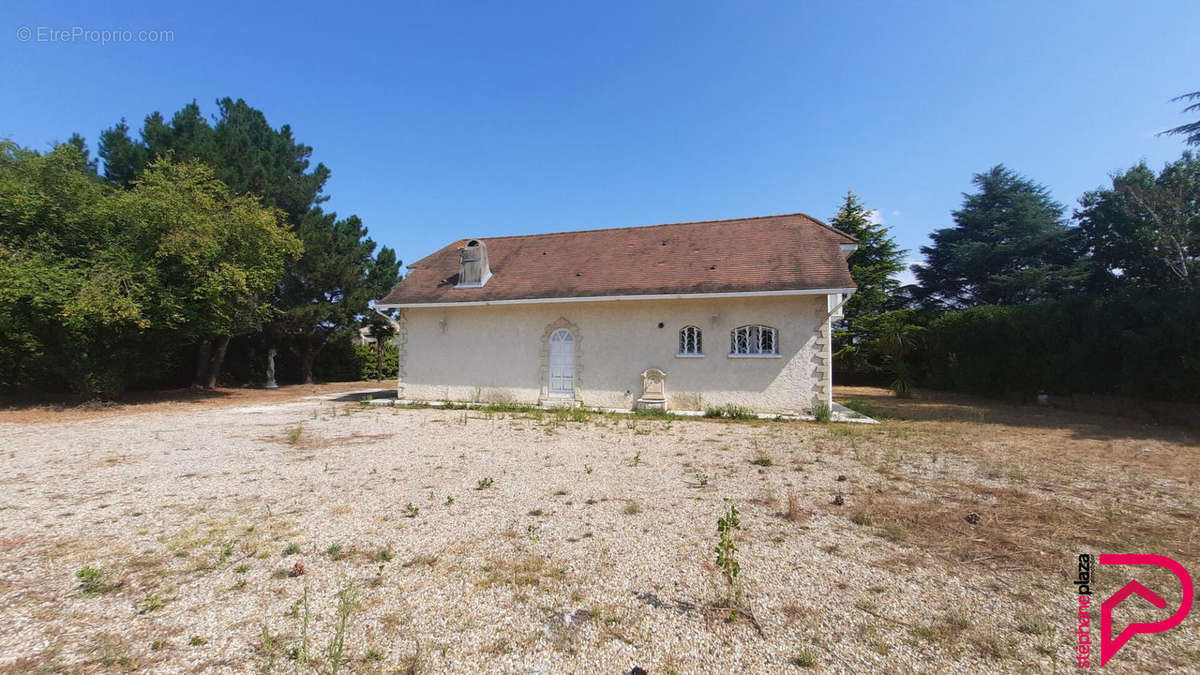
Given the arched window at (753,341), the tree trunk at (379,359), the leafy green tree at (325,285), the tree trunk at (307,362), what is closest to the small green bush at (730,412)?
the arched window at (753,341)

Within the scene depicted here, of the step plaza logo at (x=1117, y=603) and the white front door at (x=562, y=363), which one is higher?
the white front door at (x=562, y=363)

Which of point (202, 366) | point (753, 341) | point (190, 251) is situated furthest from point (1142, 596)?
point (202, 366)

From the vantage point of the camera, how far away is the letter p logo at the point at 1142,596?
2.49m

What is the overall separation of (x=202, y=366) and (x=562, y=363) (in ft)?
50.6

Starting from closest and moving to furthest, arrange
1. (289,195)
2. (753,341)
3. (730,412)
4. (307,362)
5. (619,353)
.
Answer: (730,412)
(753,341)
(619,353)
(289,195)
(307,362)

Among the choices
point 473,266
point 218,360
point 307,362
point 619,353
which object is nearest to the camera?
point 619,353

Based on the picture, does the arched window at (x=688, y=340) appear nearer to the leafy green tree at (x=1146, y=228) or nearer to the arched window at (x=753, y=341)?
the arched window at (x=753, y=341)

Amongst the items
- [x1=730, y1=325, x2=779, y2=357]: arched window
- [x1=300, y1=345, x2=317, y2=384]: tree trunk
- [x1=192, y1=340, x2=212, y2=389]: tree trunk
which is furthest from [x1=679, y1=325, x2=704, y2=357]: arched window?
[x1=300, y1=345, x2=317, y2=384]: tree trunk

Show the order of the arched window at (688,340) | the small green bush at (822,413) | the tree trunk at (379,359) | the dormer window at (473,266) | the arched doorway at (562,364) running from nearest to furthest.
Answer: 1. the small green bush at (822,413)
2. the arched window at (688,340)
3. the arched doorway at (562,364)
4. the dormer window at (473,266)
5. the tree trunk at (379,359)

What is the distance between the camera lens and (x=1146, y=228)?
1702cm

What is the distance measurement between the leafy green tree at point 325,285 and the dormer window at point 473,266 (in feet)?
29.0

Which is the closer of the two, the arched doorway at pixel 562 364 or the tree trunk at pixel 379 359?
the arched doorway at pixel 562 364

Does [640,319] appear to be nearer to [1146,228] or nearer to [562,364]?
[562,364]

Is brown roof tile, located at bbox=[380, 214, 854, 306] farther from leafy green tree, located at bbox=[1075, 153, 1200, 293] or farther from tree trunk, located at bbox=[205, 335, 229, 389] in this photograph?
leafy green tree, located at bbox=[1075, 153, 1200, 293]
